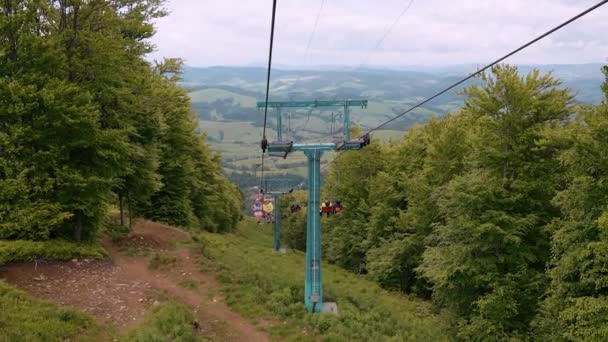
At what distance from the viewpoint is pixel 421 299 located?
1244 inches

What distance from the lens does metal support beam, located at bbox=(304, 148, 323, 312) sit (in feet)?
60.0

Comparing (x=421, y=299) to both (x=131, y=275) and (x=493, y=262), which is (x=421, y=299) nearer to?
(x=493, y=262)

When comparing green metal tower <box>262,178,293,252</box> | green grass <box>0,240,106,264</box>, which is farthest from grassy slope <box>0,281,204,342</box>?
green metal tower <box>262,178,293,252</box>

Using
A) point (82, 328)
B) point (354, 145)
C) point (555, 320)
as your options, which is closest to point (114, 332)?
point (82, 328)

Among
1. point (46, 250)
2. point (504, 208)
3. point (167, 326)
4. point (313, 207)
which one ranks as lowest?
point (167, 326)

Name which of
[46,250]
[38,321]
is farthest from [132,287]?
[38,321]

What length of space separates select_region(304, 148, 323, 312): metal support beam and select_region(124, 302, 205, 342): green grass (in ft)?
15.9

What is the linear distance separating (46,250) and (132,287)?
377 cm

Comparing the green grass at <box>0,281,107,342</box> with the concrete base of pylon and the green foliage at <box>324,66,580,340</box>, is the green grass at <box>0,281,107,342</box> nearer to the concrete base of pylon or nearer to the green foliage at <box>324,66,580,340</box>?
the concrete base of pylon

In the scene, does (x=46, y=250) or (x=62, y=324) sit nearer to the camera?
(x=62, y=324)

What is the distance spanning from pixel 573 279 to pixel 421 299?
16021 mm

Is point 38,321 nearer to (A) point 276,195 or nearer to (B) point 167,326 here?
(B) point 167,326

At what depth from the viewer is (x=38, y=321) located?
1286 cm

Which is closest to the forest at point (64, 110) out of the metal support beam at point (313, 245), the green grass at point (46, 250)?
the green grass at point (46, 250)
